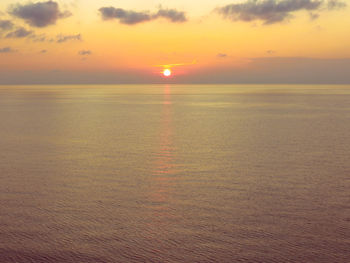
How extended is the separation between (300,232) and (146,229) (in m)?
3.98

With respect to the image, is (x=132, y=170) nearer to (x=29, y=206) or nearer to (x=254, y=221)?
(x=29, y=206)

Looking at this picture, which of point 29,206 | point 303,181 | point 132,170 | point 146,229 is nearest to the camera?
point 146,229

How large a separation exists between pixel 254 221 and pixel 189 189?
382cm

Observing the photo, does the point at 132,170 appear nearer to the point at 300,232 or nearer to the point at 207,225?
the point at 207,225

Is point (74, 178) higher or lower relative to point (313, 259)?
higher

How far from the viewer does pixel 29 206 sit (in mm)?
12477

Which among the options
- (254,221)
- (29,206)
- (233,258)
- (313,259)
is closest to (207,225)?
(254,221)

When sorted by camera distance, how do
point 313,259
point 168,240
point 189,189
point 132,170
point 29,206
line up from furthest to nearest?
point 132,170
point 189,189
point 29,206
point 168,240
point 313,259

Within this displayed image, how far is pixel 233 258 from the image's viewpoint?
8.85 metres

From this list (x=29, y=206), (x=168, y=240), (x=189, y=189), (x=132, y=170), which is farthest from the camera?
(x=132, y=170)

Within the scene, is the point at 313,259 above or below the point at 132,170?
below

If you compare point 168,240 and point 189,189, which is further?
point 189,189

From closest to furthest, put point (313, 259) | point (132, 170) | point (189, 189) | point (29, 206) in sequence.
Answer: point (313, 259), point (29, 206), point (189, 189), point (132, 170)

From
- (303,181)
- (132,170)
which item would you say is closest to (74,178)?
(132,170)
